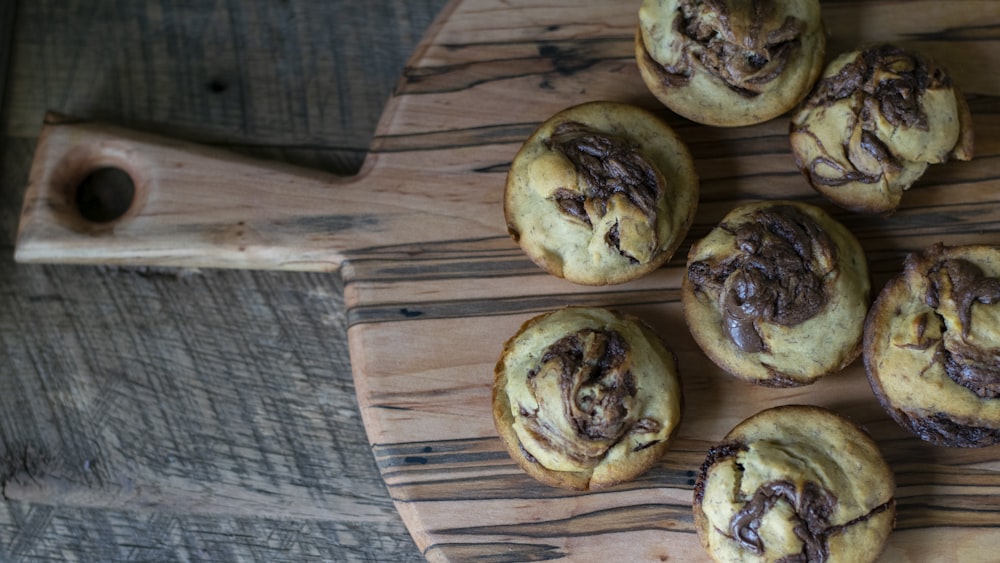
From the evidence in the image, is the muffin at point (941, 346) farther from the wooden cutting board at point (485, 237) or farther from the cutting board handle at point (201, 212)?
the cutting board handle at point (201, 212)

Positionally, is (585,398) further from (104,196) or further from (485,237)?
(104,196)

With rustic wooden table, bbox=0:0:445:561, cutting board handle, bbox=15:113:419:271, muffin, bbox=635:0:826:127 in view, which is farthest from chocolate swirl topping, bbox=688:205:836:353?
rustic wooden table, bbox=0:0:445:561

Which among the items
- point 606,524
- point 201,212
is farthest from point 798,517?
point 201,212

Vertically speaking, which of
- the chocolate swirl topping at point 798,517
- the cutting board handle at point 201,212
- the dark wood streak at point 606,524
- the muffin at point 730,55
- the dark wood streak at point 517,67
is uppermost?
the muffin at point 730,55

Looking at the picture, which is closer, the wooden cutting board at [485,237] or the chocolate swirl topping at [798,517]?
the chocolate swirl topping at [798,517]

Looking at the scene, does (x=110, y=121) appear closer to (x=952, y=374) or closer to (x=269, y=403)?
(x=269, y=403)

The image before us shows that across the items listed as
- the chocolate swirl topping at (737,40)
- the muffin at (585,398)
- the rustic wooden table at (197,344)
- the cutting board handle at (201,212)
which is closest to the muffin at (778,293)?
the muffin at (585,398)

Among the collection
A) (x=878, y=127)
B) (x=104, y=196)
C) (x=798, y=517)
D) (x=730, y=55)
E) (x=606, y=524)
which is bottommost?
(x=606, y=524)
